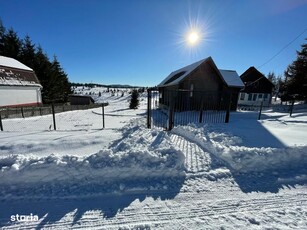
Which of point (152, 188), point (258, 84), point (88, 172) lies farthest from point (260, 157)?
point (258, 84)

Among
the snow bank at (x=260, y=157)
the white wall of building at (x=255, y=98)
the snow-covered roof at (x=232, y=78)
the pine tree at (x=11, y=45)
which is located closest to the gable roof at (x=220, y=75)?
the snow-covered roof at (x=232, y=78)

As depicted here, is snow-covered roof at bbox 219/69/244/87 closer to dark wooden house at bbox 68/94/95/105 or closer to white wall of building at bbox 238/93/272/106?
white wall of building at bbox 238/93/272/106

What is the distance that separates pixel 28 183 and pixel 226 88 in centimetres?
1788

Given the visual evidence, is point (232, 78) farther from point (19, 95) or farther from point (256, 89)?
point (19, 95)

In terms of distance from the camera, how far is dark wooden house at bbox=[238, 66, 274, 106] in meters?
27.7

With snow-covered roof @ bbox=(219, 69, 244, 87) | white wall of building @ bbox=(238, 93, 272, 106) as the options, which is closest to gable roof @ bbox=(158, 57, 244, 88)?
snow-covered roof @ bbox=(219, 69, 244, 87)

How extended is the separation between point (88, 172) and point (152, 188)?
1.44m

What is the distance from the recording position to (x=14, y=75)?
62.7 ft

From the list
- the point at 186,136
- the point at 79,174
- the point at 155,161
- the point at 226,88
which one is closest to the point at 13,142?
the point at 79,174

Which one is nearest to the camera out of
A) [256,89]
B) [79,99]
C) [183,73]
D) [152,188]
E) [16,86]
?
[152,188]

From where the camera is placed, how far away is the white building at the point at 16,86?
1755cm

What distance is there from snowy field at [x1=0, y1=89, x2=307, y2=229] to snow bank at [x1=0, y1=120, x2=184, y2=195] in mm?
18

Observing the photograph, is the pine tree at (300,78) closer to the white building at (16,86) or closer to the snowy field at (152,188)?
the snowy field at (152,188)

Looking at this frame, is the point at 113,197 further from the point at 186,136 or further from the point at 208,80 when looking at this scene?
the point at 208,80
